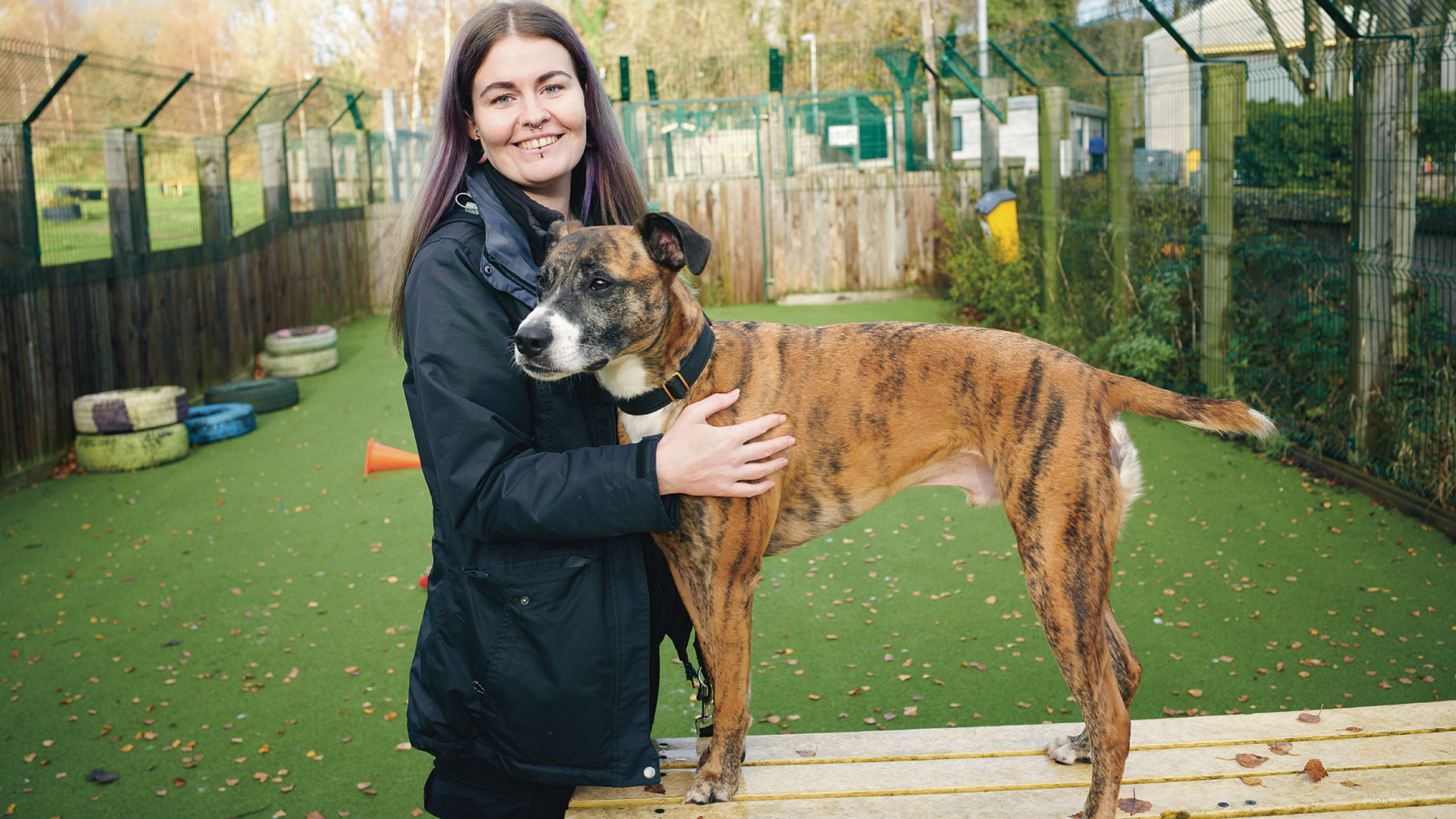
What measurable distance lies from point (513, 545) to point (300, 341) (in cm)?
981

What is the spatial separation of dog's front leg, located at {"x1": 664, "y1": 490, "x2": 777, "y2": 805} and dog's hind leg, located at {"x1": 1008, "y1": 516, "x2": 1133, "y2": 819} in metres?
0.70

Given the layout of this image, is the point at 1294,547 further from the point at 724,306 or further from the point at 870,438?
the point at 724,306

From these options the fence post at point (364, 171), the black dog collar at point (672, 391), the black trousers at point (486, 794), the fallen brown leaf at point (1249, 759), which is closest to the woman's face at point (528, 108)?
the black dog collar at point (672, 391)

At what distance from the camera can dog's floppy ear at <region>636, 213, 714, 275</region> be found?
245cm

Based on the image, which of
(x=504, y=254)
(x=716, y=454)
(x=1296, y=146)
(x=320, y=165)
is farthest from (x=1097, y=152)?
(x=320, y=165)

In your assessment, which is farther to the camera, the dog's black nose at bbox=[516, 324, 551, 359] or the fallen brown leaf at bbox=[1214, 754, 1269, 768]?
the fallen brown leaf at bbox=[1214, 754, 1269, 768]

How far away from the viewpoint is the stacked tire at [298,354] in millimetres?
10969

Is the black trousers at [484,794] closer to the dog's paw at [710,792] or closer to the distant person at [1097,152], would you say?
the dog's paw at [710,792]

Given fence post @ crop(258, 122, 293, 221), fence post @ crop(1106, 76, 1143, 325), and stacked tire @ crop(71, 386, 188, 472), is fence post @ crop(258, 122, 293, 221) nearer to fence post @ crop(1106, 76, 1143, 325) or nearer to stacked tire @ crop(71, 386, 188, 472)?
stacked tire @ crop(71, 386, 188, 472)

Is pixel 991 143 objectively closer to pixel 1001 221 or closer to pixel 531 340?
pixel 1001 221

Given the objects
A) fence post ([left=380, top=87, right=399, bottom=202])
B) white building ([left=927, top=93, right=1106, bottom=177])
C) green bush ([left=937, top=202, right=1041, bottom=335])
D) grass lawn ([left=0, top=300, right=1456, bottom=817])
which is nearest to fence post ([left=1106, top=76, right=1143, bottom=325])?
white building ([left=927, top=93, right=1106, bottom=177])

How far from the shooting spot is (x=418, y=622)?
5.02 m

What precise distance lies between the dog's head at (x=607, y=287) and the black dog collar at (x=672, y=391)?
106mm

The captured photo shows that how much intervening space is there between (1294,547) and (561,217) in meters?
4.58
